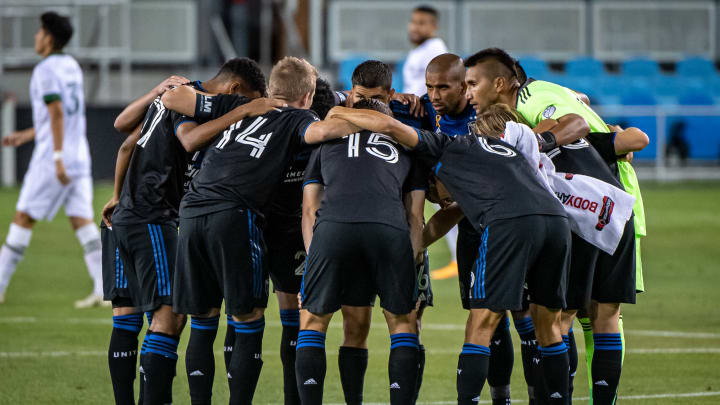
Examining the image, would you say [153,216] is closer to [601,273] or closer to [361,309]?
[361,309]

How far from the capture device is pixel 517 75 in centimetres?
622

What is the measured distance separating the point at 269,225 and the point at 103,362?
2401mm

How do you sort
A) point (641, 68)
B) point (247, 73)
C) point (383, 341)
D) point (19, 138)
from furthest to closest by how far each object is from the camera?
point (641, 68) → point (19, 138) → point (383, 341) → point (247, 73)

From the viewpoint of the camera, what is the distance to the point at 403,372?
17.7 ft

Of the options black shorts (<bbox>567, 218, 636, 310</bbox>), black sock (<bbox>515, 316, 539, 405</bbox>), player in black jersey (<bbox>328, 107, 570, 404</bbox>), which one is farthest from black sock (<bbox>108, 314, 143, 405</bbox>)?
black shorts (<bbox>567, 218, 636, 310</bbox>)

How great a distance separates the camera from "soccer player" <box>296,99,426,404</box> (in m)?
5.33

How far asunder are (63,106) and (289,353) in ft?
15.8

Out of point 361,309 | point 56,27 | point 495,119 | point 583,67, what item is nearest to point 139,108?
point 361,309

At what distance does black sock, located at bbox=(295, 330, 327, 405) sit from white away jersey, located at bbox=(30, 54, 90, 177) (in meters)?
5.32

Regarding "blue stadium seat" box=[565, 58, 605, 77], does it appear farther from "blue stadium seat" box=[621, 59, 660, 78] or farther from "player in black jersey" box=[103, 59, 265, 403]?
"player in black jersey" box=[103, 59, 265, 403]

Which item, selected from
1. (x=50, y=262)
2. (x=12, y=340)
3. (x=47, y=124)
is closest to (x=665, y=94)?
(x=50, y=262)

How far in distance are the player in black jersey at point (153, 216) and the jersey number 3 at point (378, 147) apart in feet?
2.72

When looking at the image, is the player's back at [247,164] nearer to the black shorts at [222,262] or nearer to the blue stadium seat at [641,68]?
the black shorts at [222,262]

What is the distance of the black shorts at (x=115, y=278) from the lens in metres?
6.08
